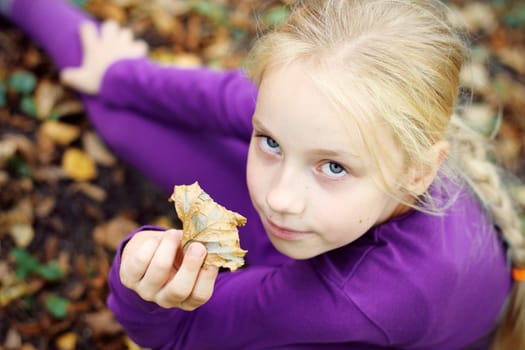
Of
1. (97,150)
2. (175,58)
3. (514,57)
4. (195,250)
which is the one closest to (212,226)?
(195,250)

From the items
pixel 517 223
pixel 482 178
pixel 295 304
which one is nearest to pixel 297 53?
pixel 295 304

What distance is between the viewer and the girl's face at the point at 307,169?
3.79 feet

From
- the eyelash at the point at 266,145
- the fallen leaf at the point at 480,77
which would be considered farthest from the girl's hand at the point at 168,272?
the fallen leaf at the point at 480,77

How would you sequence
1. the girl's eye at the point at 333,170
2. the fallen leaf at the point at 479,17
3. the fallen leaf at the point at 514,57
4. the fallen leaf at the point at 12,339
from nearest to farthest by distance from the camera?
the girl's eye at the point at 333,170 → the fallen leaf at the point at 12,339 → the fallen leaf at the point at 514,57 → the fallen leaf at the point at 479,17

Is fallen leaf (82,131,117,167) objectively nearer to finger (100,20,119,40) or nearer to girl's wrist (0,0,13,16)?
finger (100,20,119,40)

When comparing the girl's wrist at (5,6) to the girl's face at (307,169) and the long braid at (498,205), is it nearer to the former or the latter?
the girl's face at (307,169)

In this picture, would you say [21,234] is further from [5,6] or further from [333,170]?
[333,170]

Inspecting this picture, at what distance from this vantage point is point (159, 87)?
2.08 meters

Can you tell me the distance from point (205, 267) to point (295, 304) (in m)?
0.33

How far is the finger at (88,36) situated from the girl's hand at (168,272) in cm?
132

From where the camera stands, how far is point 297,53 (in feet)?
3.94

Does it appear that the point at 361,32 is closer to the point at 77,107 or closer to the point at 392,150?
the point at 392,150

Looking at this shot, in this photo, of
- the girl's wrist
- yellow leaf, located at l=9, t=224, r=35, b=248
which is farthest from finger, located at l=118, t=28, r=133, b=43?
yellow leaf, located at l=9, t=224, r=35, b=248

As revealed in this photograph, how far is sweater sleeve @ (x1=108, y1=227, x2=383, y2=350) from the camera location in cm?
135
